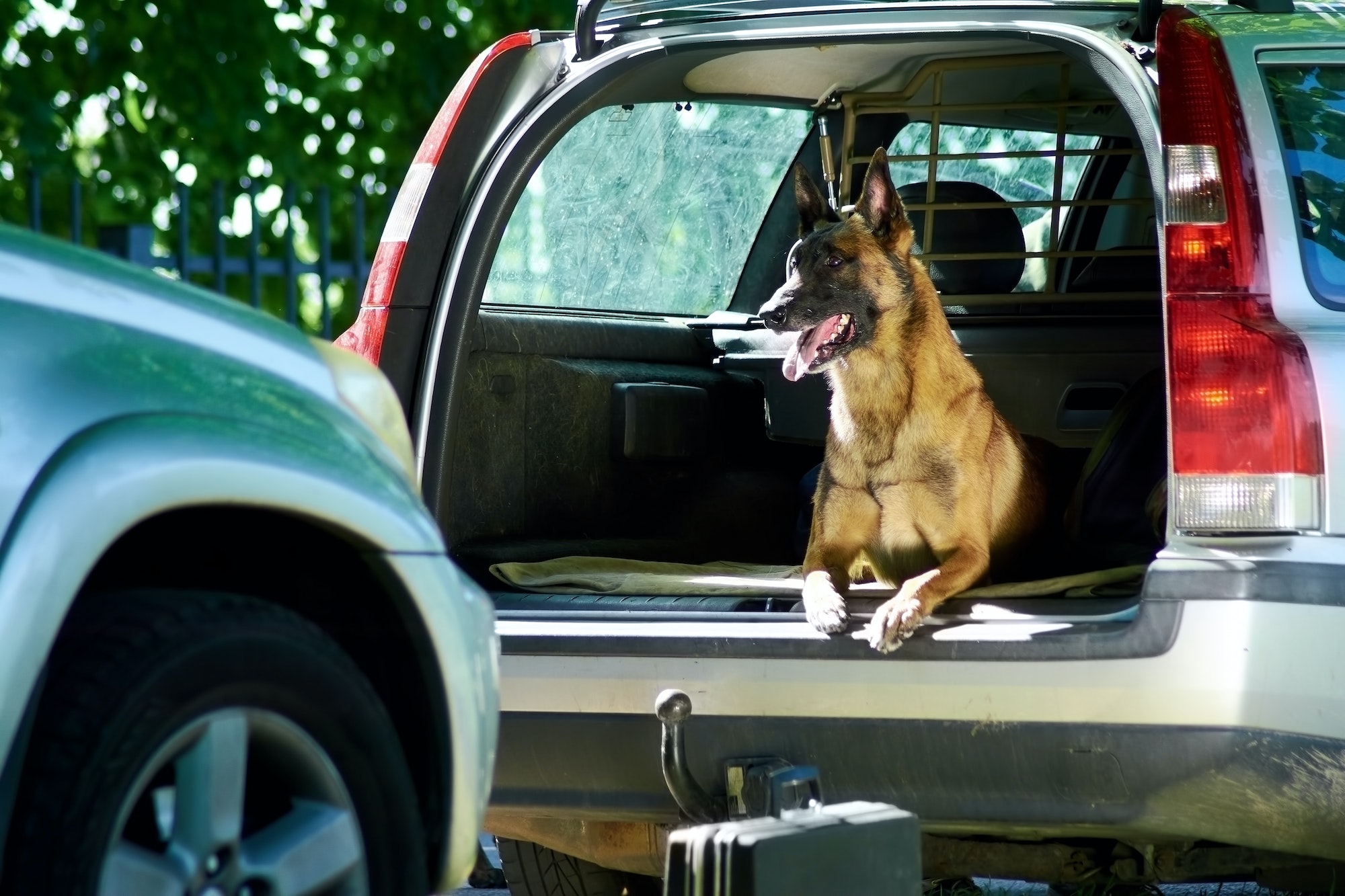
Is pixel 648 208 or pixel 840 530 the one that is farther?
pixel 648 208

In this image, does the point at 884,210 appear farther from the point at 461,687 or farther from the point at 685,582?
the point at 461,687

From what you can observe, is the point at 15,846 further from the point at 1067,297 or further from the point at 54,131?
the point at 54,131

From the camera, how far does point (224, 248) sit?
392 inches

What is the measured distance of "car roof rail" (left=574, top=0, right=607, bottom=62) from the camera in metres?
3.91

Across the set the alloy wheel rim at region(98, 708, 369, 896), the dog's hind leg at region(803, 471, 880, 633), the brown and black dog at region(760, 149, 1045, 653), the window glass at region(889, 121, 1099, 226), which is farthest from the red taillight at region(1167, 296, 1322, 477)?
the window glass at region(889, 121, 1099, 226)

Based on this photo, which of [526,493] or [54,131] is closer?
[526,493]

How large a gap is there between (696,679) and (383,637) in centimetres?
82

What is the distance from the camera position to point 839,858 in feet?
9.59

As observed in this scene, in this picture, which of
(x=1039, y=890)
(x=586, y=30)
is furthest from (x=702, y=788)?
(x=1039, y=890)

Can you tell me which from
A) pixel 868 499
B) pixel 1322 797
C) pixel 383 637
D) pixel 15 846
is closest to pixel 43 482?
pixel 15 846

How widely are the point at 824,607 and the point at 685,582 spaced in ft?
2.25

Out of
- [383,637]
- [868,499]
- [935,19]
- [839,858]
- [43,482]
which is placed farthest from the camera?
[868,499]

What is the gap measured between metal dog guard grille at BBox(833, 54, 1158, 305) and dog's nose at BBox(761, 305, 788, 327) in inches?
25.4

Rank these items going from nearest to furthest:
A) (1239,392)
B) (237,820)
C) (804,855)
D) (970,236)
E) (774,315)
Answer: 1. (237,820)
2. (804,855)
3. (1239,392)
4. (774,315)
5. (970,236)
